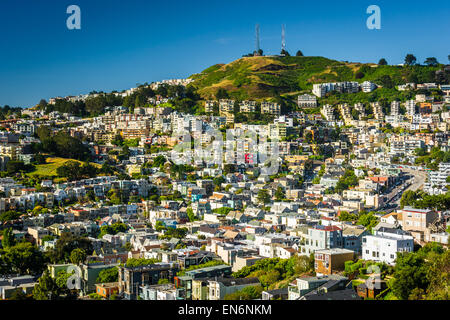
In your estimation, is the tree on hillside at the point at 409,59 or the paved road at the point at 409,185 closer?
the paved road at the point at 409,185

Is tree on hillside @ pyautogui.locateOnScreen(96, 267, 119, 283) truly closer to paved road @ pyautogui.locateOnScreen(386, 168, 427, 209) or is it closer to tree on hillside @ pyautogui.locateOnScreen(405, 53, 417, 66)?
paved road @ pyautogui.locateOnScreen(386, 168, 427, 209)

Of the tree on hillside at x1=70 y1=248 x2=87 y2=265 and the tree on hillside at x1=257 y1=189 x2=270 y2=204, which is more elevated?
the tree on hillside at x1=257 y1=189 x2=270 y2=204

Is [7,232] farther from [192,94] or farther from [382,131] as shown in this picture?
[192,94]

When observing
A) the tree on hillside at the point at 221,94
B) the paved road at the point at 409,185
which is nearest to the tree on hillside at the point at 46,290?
the paved road at the point at 409,185

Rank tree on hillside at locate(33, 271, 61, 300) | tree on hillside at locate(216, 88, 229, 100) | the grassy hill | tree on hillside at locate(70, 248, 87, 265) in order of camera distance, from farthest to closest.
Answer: the grassy hill → tree on hillside at locate(216, 88, 229, 100) → tree on hillside at locate(70, 248, 87, 265) → tree on hillside at locate(33, 271, 61, 300)

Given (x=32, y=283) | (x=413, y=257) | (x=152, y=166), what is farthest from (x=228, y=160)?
(x=413, y=257)

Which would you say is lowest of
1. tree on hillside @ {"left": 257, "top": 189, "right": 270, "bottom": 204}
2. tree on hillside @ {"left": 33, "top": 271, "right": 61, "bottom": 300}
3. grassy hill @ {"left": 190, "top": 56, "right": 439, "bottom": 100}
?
tree on hillside @ {"left": 33, "top": 271, "right": 61, "bottom": 300}

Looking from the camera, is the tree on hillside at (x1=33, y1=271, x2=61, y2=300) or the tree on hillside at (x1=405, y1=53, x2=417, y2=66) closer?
the tree on hillside at (x1=33, y1=271, x2=61, y2=300)

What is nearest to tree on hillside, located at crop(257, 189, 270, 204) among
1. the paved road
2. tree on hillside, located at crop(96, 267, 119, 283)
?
the paved road

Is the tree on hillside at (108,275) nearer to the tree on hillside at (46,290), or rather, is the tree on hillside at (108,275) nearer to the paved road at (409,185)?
the tree on hillside at (46,290)
